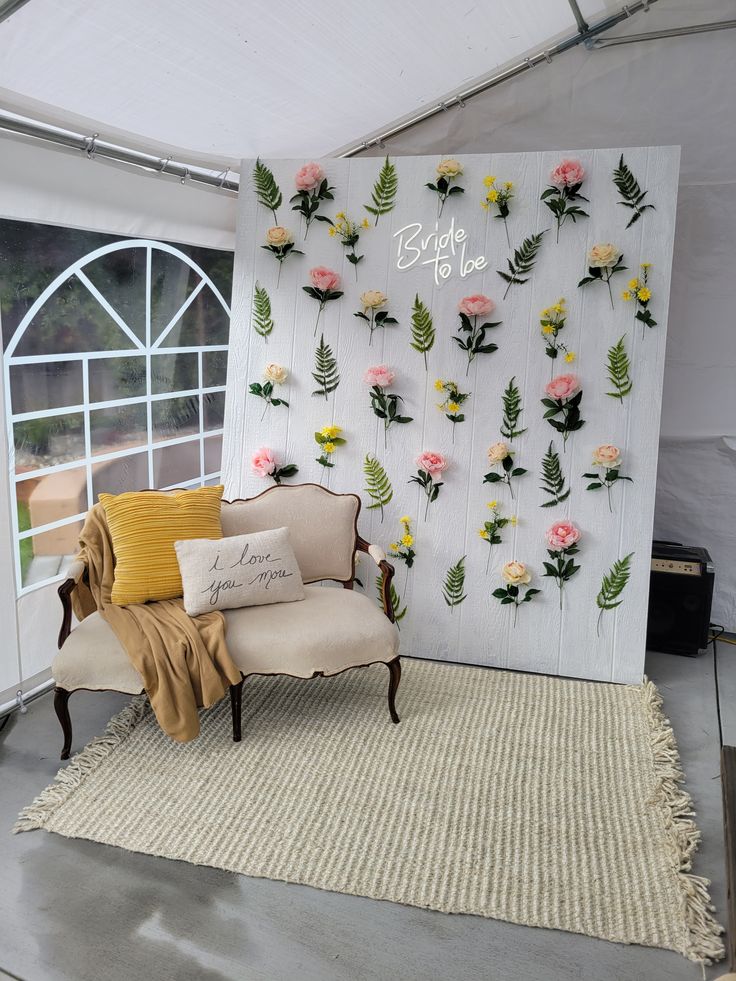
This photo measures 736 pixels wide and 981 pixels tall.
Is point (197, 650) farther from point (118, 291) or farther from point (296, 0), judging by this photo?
point (296, 0)

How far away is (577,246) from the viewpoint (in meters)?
3.78

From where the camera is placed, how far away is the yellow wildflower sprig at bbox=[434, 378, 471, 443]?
396cm

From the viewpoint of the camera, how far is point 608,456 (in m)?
3.76

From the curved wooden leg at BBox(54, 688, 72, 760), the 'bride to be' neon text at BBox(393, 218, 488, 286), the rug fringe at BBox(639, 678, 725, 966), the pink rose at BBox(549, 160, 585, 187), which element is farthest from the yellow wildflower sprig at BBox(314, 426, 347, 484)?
the rug fringe at BBox(639, 678, 725, 966)

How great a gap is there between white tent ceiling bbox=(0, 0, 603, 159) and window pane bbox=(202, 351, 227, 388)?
1218mm

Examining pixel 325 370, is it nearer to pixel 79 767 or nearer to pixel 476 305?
pixel 476 305

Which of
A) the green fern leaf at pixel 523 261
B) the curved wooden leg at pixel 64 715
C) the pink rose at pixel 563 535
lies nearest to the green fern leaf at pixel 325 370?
the green fern leaf at pixel 523 261

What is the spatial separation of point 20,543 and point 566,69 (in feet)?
11.6

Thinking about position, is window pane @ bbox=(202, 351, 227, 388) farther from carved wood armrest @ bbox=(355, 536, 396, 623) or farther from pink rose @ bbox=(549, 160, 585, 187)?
pink rose @ bbox=(549, 160, 585, 187)

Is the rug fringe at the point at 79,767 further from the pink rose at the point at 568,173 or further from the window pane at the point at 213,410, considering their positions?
the pink rose at the point at 568,173

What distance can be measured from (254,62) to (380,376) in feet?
4.59

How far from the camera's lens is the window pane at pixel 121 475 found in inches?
163

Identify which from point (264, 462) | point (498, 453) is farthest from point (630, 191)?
point (264, 462)

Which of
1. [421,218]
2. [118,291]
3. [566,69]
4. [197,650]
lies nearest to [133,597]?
[197,650]
